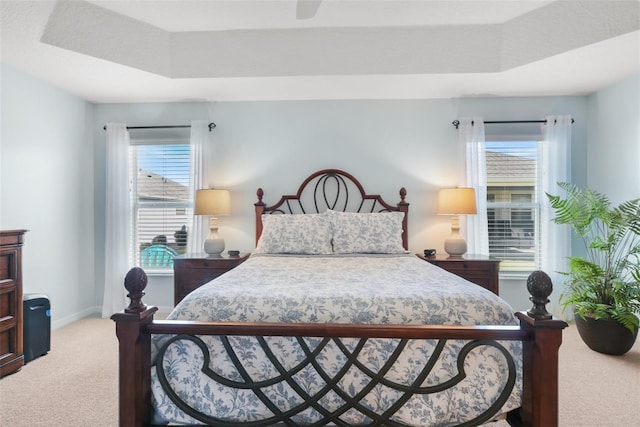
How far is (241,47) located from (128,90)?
1.35 metres

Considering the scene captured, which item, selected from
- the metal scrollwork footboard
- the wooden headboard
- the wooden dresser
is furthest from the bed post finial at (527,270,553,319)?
the wooden dresser

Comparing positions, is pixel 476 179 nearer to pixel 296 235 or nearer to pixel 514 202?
pixel 514 202

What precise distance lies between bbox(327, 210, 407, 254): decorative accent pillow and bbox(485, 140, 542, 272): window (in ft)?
4.21

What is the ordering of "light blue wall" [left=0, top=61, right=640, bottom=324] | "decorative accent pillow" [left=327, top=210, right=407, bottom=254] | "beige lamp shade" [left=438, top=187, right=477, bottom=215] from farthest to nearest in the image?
1. "light blue wall" [left=0, top=61, right=640, bottom=324]
2. "beige lamp shade" [left=438, top=187, right=477, bottom=215]
3. "decorative accent pillow" [left=327, top=210, right=407, bottom=254]

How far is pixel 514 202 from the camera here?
371 cm

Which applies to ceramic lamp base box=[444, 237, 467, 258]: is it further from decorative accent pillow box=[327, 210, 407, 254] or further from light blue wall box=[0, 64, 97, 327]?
light blue wall box=[0, 64, 97, 327]

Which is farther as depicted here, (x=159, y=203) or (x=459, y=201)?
(x=159, y=203)

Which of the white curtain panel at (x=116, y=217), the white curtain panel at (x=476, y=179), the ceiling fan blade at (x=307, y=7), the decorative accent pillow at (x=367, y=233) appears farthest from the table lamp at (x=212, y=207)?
the white curtain panel at (x=476, y=179)

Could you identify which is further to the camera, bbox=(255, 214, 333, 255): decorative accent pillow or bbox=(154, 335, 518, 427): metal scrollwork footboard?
bbox=(255, 214, 333, 255): decorative accent pillow

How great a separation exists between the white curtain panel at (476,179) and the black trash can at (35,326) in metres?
3.96

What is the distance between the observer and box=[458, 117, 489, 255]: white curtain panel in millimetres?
3574

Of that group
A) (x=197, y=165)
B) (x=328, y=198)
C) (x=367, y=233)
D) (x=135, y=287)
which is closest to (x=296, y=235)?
(x=367, y=233)

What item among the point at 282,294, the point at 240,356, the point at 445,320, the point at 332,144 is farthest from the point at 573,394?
the point at 332,144

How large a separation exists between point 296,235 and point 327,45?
68.7 inches
